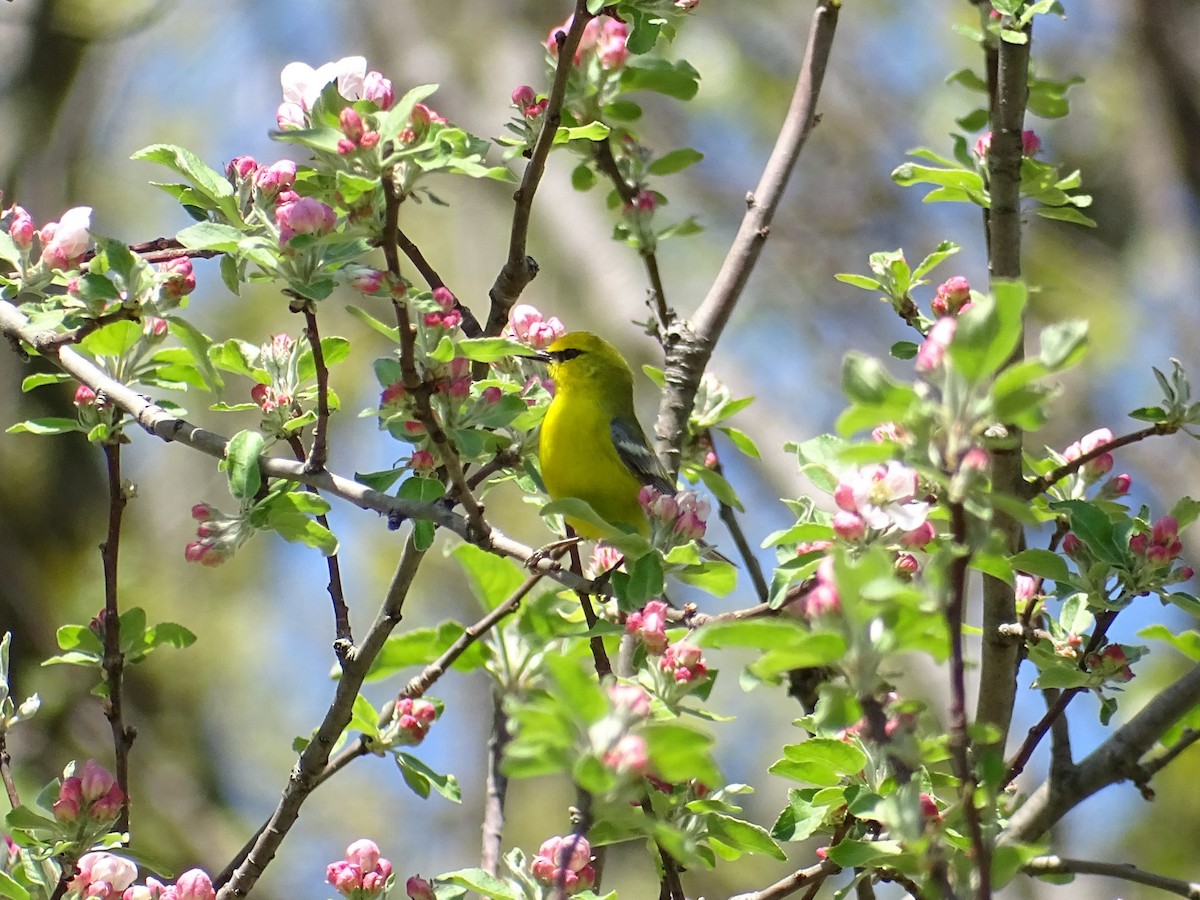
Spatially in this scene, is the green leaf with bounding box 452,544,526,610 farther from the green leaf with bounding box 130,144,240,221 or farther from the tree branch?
the tree branch

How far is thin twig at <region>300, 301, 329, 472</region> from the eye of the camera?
1.91 m

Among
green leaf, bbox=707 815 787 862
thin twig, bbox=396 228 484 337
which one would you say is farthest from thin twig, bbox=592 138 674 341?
green leaf, bbox=707 815 787 862

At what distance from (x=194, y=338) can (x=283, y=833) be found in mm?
927

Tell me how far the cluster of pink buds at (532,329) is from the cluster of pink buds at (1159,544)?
1217 millimetres

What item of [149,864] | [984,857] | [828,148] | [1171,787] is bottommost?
[1171,787]

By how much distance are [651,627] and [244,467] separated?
0.74m

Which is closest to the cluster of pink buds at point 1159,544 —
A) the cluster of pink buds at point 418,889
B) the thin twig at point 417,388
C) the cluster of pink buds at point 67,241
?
the thin twig at point 417,388

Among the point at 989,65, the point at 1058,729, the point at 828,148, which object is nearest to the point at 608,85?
the point at 989,65

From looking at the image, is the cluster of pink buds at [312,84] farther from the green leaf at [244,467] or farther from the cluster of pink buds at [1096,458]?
the cluster of pink buds at [1096,458]

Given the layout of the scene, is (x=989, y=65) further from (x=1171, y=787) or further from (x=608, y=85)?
(x=1171, y=787)

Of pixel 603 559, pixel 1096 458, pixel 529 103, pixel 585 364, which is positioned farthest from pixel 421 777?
pixel 585 364

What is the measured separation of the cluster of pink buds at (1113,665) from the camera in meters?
2.17

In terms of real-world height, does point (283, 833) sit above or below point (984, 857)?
below

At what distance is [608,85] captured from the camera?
2848 millimetres
